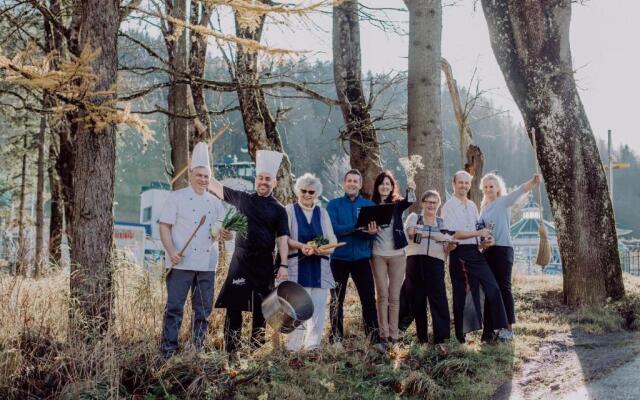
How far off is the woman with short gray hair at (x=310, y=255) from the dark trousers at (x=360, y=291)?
361mm

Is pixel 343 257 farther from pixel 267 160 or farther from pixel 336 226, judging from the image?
pixel 267 160

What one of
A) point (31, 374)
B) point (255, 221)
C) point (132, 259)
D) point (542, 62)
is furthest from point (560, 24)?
point (31, 374)

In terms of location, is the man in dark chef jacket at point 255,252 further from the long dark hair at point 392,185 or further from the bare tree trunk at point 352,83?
the bare tree trunk at point 352,83

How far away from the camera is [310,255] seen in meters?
6.48

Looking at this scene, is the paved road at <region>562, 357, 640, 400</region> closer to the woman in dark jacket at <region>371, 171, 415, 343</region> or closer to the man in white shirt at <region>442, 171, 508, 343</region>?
the man in white shirt at <region>442, 171, 508, 343</region>

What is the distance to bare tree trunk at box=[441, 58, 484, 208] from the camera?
43.5ft

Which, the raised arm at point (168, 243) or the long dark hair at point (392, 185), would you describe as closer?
the raised arm at point (168, 243)

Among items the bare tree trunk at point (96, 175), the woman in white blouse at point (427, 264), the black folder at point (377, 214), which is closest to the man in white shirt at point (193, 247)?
the bare tree trunk at point (96, 175)

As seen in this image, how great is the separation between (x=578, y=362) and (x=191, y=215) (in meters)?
3.94

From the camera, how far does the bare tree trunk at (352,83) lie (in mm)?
11125

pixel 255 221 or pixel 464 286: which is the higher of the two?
pixel 255 221

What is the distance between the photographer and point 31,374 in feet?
16.3

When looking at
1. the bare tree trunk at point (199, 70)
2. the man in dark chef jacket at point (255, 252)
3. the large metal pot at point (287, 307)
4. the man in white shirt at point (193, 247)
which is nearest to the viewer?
the man in white shirt at point (193, 247)

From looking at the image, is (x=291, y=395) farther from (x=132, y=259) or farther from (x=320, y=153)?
(x=320, y=153)
